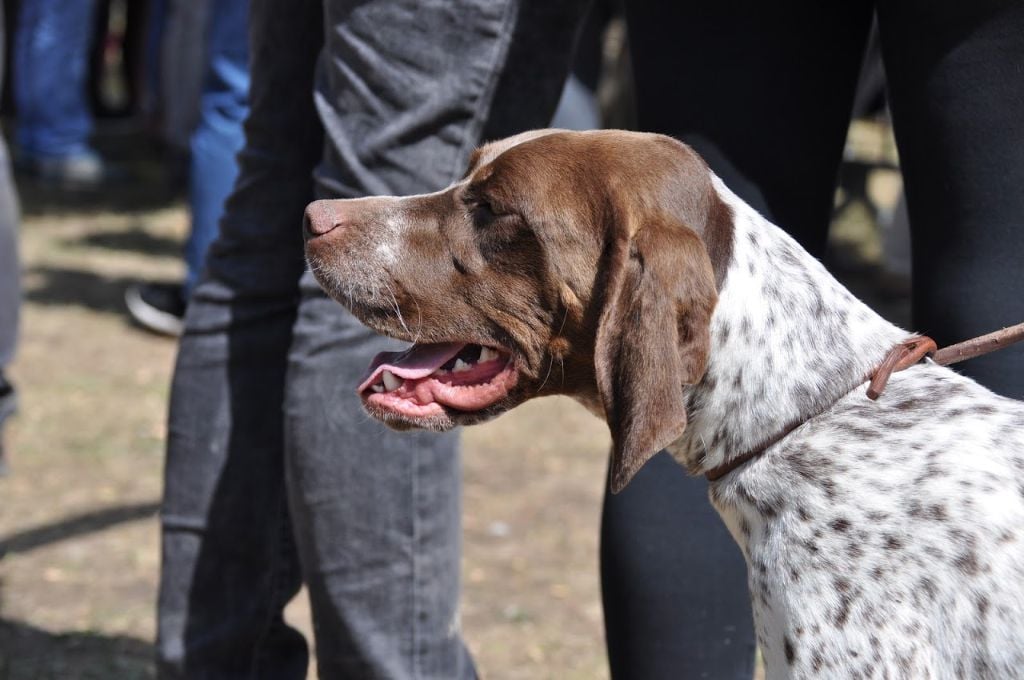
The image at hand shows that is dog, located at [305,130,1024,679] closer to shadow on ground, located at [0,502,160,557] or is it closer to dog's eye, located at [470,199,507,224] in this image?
dog's eye, located at [470,199,507,224]

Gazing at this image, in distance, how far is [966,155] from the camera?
89.4 inches

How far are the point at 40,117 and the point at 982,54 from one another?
9195mm

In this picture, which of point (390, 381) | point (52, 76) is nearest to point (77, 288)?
point (52, 76)

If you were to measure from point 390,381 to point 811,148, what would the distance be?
88cm

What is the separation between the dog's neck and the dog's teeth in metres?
0.49

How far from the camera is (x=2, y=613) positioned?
3748 millimetres

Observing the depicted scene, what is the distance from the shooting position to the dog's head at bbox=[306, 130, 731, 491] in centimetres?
207

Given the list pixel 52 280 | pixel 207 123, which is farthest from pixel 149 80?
pixel 207 123

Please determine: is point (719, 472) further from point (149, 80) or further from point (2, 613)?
point (149, 80)

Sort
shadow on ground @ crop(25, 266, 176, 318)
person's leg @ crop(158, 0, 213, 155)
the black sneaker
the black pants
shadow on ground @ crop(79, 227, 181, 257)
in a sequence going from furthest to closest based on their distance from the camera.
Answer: person's leg @ crop(158, 0, 213, 155)
shadow on ground @ crop(79, 227, 181, 257)
shadow on ground @ crop(25, 266, 176, 318)
the black sneaker
the black pants

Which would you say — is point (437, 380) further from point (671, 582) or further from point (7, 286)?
point (7, 286)

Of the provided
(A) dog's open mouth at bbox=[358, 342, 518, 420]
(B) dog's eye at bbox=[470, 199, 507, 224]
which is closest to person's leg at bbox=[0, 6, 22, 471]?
(A) dog's open mouth at bbox=[358, 342, 518, 420]

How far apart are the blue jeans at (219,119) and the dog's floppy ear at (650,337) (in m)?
4.03

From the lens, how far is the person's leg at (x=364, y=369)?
248 centimetres
